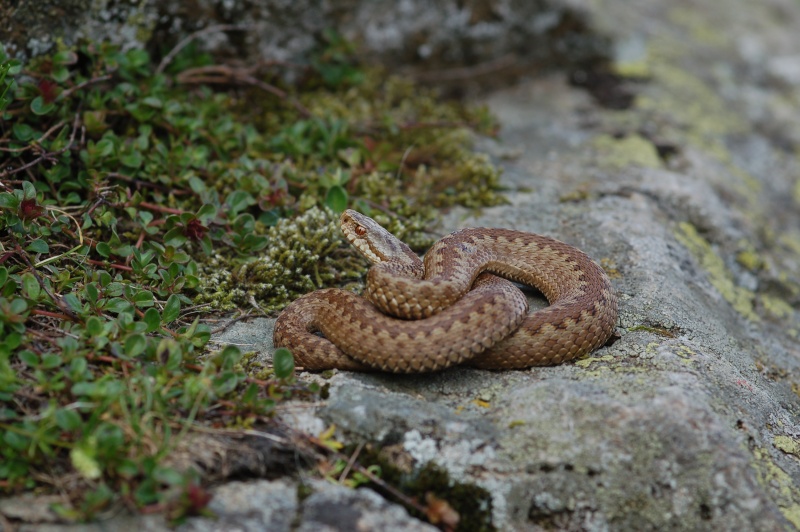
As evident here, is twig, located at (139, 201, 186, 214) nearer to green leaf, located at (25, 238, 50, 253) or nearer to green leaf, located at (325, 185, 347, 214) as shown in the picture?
green leaf, located at (25, 238, 50, 253)

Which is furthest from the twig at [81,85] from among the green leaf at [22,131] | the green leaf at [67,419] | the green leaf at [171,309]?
the green leaf at [67,419]

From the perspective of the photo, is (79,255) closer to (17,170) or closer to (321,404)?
(17,170)

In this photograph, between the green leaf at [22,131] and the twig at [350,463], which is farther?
the green leaf at [22,131]

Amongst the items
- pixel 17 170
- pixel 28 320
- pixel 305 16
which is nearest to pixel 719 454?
pixel 28 320

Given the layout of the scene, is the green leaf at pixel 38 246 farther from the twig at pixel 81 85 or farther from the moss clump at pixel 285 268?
the twig at pixel 81 85

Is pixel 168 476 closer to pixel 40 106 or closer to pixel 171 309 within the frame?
pixel 171 309

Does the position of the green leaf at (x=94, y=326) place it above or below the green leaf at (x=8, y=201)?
below

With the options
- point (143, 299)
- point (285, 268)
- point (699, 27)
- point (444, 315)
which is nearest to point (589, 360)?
point (444, 315)
